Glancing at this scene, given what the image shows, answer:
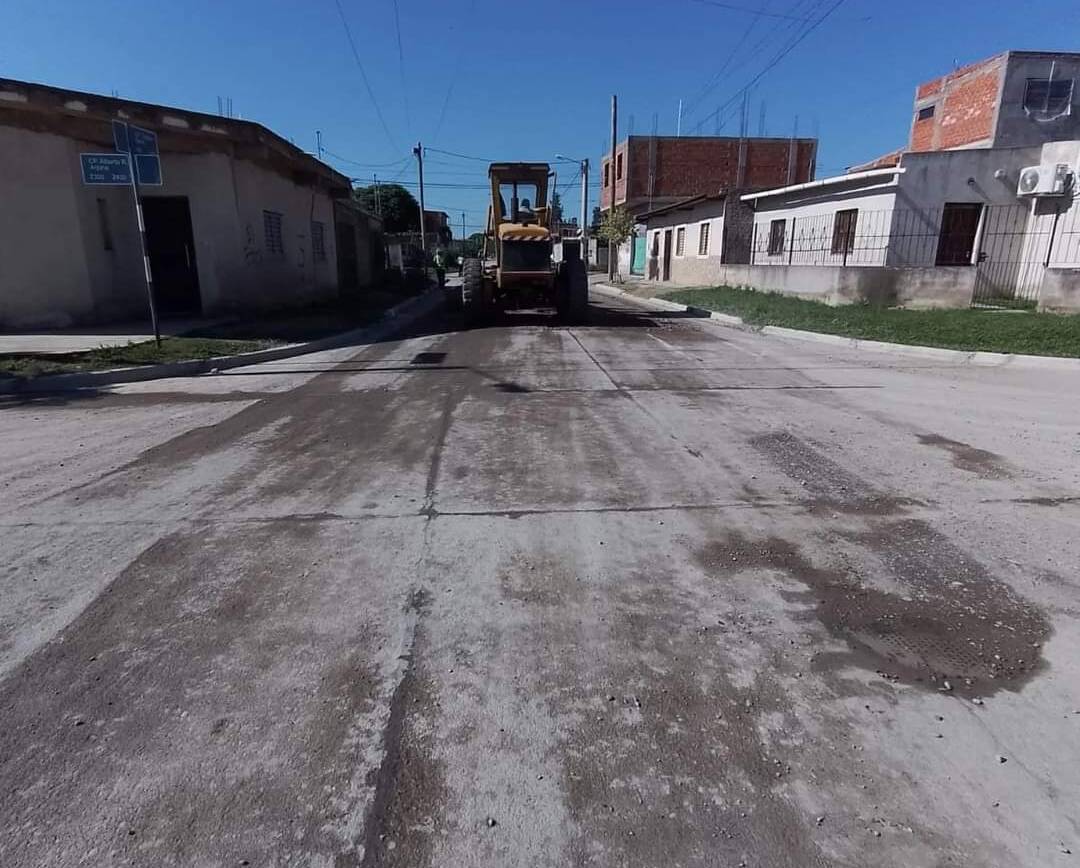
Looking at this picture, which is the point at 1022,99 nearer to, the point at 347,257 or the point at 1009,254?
the point at 1009,254

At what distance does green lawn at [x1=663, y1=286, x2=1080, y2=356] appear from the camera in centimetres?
1147

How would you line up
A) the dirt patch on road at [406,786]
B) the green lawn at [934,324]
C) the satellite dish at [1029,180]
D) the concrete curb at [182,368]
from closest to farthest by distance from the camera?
the dirt patch on road at [406,786]
the concrete curb at [182,368]
the green lawn at [934,324]
the satellite dish at [1029,180]

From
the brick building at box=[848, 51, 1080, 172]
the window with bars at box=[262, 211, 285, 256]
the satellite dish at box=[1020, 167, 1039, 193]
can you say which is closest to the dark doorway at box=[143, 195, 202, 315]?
the window with bars at box=[262, 211, 285, 256]

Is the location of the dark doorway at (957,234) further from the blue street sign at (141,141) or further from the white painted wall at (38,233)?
the white painted wall at (38,233)

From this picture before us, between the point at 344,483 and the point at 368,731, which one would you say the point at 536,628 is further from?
the point at 344,483

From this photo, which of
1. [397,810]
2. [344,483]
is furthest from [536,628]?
[344,483]

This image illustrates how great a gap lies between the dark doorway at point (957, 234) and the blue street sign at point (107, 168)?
61.7 feet

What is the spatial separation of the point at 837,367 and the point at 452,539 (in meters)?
8.52

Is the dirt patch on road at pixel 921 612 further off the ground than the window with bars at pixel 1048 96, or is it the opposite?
the window with bars at pixel 1048 96

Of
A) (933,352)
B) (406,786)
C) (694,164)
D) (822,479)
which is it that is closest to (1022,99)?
(694,164)

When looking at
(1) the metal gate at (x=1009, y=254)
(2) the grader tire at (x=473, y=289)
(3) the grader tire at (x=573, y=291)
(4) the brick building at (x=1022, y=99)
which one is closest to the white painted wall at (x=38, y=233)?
(2) the grader tire at (x=473, y=289)

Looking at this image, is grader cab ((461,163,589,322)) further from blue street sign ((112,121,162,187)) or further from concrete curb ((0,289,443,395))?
blue street sign ((112,121,162,187))

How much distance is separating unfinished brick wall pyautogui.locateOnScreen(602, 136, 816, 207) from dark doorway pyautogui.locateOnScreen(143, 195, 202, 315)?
35.3m

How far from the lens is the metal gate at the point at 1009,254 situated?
56.6ft
